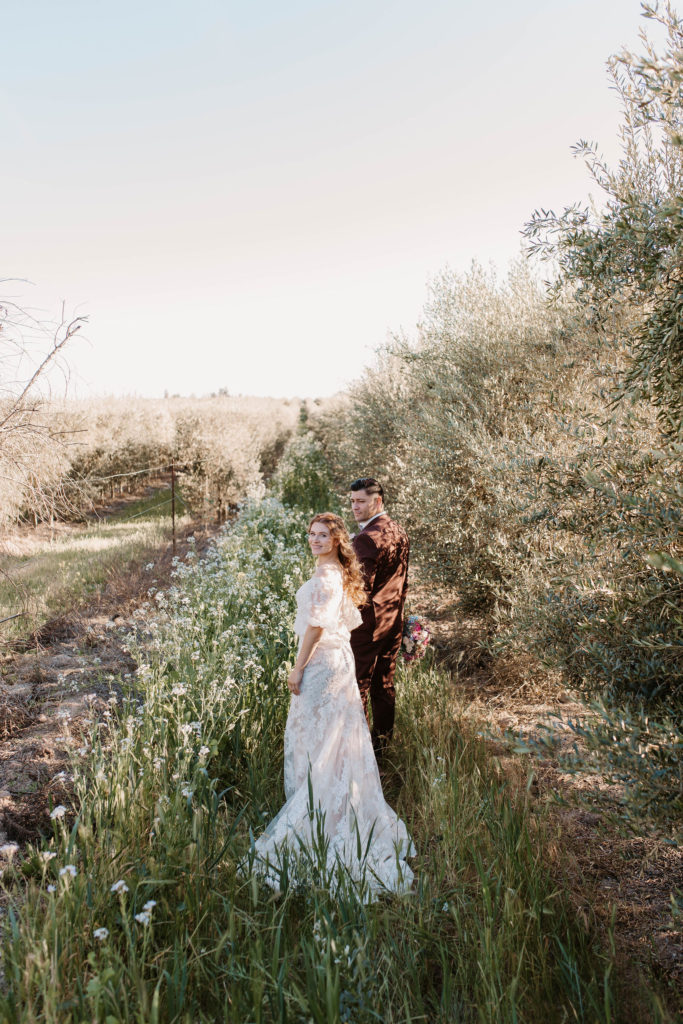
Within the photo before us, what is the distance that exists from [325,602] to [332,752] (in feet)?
2.98

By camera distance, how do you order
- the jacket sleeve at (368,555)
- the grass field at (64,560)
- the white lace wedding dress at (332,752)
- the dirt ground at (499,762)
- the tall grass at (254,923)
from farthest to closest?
the grass field at (64,560) < the jacket sleeve at (368,555) < the white lace wedding dress at (332,752) < the dirt ground at (499,762) < the tall grass at (254,923)

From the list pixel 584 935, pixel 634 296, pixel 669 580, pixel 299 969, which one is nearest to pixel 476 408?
pixel 634 296

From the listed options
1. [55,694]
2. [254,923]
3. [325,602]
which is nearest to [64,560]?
[55,694]

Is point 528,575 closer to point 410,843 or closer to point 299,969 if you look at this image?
point 410,843

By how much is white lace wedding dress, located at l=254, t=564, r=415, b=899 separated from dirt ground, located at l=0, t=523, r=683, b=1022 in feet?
2.72

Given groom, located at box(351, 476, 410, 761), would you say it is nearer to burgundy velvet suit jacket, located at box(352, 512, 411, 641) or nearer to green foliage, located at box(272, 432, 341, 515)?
burgundy velvet suit jacket, located at box(352, 512, 411, 641)

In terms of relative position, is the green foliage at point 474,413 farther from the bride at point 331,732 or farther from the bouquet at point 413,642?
the bride at point 331,732

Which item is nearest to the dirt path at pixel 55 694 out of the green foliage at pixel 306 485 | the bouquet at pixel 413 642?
the bouquet at pixel 413 642

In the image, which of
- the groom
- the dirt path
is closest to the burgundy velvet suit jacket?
the groom

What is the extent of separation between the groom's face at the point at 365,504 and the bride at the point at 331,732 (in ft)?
3.05

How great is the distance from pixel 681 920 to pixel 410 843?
51.6 inches

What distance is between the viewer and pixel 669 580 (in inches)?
98.3

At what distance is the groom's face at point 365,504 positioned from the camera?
16.0 feet

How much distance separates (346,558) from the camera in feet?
13.2
